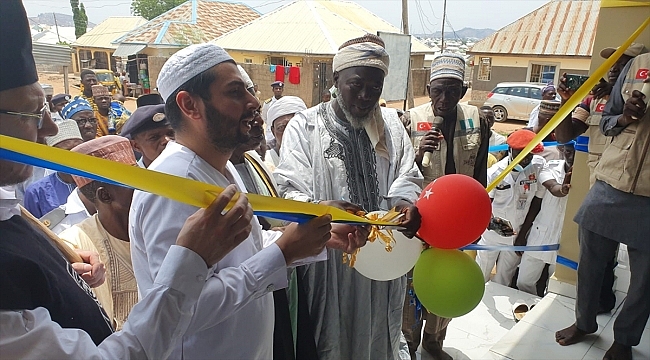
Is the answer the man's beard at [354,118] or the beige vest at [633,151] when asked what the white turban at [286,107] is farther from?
the beige vest at [633,151]

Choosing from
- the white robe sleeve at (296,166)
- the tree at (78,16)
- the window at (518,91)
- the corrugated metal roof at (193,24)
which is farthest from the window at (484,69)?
the tree at (78,16)

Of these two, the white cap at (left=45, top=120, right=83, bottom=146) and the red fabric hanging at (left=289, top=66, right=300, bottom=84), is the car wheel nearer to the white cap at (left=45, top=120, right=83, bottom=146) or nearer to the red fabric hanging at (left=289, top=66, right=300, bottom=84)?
the red fabric hanging at (left=289, top=66, right=300, bottom=84)

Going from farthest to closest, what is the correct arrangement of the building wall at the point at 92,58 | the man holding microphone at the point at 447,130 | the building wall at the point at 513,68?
the building wall at the point at 92,58 < the building wall at the point at 513,68 < the man holding microphone at the point at 447,130

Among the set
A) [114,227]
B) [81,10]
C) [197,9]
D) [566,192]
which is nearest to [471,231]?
[114,227]

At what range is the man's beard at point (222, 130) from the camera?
1747mm

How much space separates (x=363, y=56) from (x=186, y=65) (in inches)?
53.4

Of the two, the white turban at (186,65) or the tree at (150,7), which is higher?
the tree at (150,7)

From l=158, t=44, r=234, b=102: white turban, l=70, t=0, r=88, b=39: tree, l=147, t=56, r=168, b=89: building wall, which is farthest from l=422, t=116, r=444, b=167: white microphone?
l=70, t=0, r=88, b=39: tree

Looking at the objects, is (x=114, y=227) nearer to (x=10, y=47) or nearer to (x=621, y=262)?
(x=10, y=47)

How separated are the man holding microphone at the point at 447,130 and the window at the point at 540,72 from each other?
23.8 meters

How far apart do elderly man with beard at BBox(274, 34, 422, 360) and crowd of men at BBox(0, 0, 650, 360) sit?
1cm

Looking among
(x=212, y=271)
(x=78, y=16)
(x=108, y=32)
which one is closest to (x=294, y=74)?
(x=212, y=271)

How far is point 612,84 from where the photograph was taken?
3.36m

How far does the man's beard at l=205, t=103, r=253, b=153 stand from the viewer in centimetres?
175
